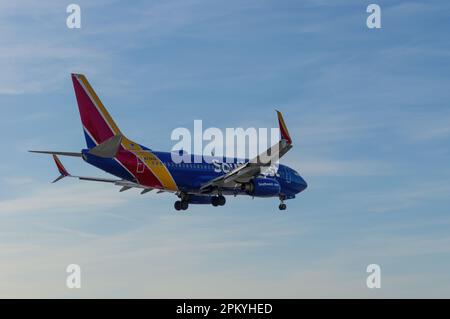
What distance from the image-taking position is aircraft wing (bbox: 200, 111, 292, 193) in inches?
3179

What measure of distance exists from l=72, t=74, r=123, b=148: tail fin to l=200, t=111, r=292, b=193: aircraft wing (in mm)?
11412

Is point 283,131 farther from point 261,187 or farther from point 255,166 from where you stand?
point 261,187

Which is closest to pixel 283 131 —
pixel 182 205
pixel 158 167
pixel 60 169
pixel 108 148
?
pixel 158 167

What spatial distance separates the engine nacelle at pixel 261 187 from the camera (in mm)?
92000

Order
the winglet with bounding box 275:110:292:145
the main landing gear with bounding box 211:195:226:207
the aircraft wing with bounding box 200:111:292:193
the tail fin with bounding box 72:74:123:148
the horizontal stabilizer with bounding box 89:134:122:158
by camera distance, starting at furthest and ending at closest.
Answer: the main landing gear with bounding box 211:195:226:207, the tail fin with bounding box 72:74:123:148, the horizontal stabilizer with bounding box 89:134:122:158, the aircraft wing with bounding box 200:111:292:193, the winglet with bounding box 275:110:292:145

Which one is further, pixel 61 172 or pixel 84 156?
pixel 61 172

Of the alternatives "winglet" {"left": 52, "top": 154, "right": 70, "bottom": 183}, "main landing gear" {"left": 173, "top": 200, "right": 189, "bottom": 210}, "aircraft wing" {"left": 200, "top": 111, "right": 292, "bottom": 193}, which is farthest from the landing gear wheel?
"winglet" {"left": 52, "top": 154, "right": 70, "bottom": 183}

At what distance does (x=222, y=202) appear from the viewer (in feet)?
306

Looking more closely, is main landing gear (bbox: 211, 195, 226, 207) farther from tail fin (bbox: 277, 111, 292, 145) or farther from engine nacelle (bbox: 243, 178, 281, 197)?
tail fin (bbox: 277, 111, 292, 145)

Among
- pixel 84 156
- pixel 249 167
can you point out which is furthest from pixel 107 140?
pixel 249 167

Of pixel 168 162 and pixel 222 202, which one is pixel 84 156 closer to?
pixel 168 162

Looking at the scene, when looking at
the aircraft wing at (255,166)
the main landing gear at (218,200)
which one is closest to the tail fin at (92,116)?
the aircraft wing at (255,166)

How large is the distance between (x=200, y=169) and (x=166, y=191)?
4.10 m

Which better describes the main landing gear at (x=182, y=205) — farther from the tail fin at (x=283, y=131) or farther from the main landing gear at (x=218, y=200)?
the tail fin at (x=283, y=131)
